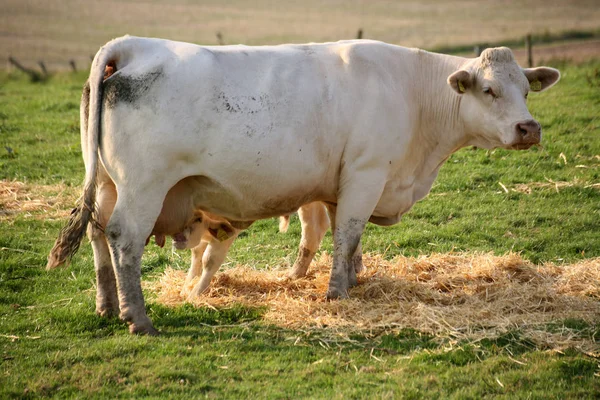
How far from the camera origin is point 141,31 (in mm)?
45219

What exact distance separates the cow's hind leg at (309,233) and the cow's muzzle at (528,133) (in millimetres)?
2561

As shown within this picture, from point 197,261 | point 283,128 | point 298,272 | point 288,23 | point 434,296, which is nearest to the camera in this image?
point 283,128

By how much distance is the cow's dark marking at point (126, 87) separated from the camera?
7.33 metres

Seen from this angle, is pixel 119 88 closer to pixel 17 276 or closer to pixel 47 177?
pixel 17 276

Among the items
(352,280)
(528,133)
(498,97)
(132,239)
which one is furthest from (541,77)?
(132,239)

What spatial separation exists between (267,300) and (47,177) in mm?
6911

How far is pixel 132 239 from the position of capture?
7.37m

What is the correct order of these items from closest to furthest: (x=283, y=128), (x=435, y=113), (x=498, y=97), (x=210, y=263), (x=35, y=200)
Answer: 1. (x=283, y=128)
2. (x=498, y=97)
3. (x=210, y=263)
4. (x=435, y=113)
5. (x=35, y=200)

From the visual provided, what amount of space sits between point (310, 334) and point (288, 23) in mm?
46110

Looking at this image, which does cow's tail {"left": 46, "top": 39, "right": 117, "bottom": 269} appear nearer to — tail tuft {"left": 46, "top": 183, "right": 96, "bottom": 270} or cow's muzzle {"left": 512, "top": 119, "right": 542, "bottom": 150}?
tail tuft {"left": 46, "top": 183, "right": 96, "bottom": 270}

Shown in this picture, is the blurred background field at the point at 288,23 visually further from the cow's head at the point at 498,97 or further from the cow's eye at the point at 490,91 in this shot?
the cow's eye at the point at 490,91

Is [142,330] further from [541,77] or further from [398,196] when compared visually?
[541,77]

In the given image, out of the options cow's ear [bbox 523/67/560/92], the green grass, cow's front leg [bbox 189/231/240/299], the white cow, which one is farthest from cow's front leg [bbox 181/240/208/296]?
cow's ear [bbox 523/67/560/92]

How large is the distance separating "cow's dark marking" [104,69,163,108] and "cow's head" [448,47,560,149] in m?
3.14
